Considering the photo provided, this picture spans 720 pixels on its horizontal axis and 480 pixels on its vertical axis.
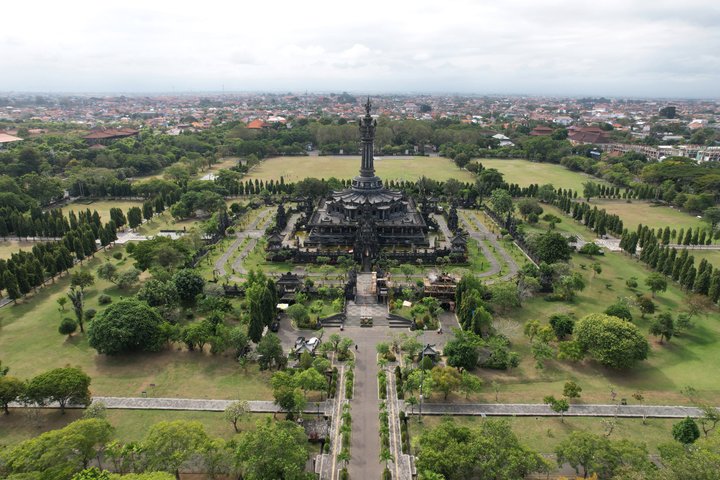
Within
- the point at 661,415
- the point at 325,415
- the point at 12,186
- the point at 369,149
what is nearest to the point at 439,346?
the point at 325,415

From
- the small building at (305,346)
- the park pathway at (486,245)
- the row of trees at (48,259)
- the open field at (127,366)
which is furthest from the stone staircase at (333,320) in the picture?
the row of trees at (48,259)

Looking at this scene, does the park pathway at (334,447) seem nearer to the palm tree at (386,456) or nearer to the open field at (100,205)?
the palm tree at (386,456)

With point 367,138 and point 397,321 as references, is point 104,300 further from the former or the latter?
point 367,138

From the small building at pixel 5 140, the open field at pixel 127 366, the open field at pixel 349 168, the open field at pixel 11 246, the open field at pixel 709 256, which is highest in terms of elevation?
the small building at pixel 5 140

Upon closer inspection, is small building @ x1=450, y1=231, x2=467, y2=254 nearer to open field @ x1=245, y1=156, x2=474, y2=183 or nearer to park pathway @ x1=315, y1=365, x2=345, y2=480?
park pathway @ x1=315, y1=365, x2=345, y2=480

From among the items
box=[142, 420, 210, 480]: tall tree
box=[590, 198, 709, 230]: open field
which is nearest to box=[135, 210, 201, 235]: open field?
box=[142, 420, 210, 480]: tall tree

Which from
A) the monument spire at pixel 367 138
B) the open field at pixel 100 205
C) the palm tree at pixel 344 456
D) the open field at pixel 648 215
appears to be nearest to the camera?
the palm tree at pixel 344 456
